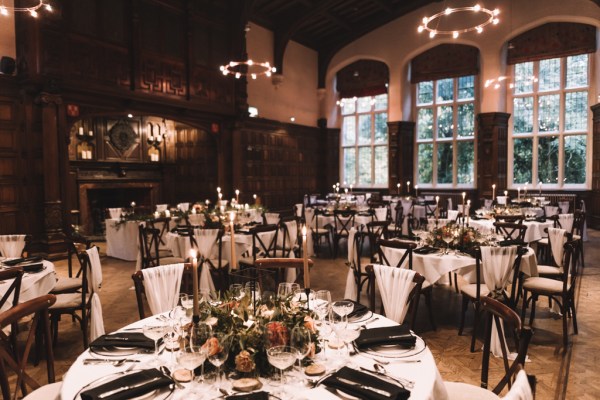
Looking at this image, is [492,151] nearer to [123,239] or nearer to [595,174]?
[595,174]

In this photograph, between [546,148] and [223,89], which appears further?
[546,148]

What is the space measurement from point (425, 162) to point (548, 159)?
12.0 ft

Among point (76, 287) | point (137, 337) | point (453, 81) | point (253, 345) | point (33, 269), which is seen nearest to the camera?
point (253, 345)

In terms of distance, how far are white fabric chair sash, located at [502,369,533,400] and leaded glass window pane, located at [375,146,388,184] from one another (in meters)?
14.1

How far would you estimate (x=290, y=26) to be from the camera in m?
13.2

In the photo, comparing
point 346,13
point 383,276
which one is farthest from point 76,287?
point 346,13

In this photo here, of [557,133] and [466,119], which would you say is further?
[466,119]

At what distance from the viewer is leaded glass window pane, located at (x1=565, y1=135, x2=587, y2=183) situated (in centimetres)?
1204

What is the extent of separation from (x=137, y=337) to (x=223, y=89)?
10018 millimetres

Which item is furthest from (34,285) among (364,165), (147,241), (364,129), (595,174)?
(364,129)

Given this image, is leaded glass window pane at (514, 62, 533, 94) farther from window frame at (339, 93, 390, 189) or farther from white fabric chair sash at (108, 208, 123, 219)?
white fabric chair sash at (108, 208, 123, 219)

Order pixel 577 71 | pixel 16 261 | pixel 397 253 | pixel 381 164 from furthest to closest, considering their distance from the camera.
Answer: pixel 381 164 → pixel 577 71 → pixel 397 253 → pixel 16 261

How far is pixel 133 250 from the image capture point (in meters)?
8.29

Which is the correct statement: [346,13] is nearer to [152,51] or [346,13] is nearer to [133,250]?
[152,51]
